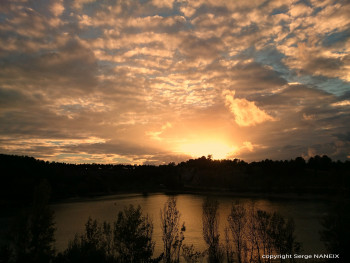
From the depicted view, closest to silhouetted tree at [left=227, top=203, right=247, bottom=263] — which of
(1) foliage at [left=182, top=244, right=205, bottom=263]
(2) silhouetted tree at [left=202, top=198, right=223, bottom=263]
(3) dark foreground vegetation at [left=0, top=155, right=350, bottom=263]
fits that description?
(3) dark foreground vegetation at [left=0, top=155, right=350, bottom=263]

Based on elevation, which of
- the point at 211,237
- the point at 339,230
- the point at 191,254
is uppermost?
the point at 339,230

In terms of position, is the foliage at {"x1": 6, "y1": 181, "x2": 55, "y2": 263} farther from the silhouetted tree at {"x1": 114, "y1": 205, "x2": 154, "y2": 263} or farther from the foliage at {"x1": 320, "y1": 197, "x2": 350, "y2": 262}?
the foliage at {"x1": 320, "y1": 197, "x2": 350, "y2": 262}

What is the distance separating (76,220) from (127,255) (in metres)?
61.7

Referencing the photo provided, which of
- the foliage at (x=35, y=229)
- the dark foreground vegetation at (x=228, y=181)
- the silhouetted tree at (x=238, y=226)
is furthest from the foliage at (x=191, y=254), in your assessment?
the dark foreground vegetation at (x=228, y=181)

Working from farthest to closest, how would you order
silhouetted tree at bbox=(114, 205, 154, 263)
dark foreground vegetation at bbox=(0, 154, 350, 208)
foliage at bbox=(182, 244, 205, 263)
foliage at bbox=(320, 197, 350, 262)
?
1. dark foreground vegetation at bbox=(0, 154, 350, 208)
2. foliage at bbox=(182, 244, 205, 263)
3. foliage at bbox=(320, 197, 350, 262)
4. silhouetted tree at bbox=(114, 205, 154, 263)

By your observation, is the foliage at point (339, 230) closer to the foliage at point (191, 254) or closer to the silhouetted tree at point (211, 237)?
the silhouetted tree at point (211, 237)

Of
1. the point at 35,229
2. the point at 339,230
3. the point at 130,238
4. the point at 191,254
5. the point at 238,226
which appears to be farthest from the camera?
the point at 238,226

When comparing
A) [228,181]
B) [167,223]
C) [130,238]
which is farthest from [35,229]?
[228,181]

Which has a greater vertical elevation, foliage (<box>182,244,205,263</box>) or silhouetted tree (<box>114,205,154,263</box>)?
silhouetted tree (<box>114,205,154,263</box>)

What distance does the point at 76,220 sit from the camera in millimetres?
83750

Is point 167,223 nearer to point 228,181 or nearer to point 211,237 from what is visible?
point 211,237

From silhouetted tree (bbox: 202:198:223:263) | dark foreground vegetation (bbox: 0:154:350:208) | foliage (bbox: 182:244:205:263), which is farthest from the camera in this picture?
dark foreground vegetation (bbox: 0:154:350:208)

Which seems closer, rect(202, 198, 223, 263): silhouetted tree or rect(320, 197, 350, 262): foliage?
rect(320, 197, 350, 262): foliage

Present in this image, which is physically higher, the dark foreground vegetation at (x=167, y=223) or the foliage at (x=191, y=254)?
the dark foreground vegetation at (x=167, y=223)
